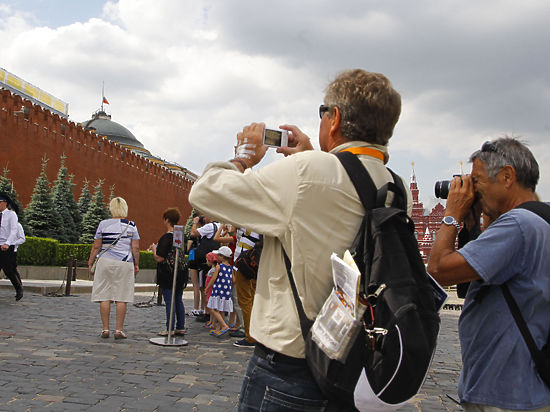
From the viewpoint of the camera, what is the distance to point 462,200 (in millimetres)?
2137

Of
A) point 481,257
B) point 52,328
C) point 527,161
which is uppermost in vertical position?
point 527,161

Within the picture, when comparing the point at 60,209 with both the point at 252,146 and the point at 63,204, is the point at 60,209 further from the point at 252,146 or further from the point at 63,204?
the point at 252,146

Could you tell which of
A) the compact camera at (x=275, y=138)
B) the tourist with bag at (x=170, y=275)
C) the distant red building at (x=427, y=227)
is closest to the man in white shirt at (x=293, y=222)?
the compact camera at (x=275, y=138)

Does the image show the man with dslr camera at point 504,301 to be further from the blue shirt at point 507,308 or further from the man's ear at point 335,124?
the man's ear at point 335,124

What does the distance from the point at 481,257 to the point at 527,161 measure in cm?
48

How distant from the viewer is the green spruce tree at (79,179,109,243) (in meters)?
26.2

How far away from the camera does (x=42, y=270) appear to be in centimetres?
1719

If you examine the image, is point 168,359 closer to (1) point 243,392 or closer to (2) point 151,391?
(2) point 151,391

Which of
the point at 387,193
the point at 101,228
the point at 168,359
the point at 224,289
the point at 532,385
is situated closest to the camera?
the point at 387,193

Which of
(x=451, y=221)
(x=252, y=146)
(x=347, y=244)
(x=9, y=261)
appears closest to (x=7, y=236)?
(x=9, y=261)

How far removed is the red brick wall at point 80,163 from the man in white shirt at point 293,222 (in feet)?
81.3

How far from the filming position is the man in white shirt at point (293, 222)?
1479 mm

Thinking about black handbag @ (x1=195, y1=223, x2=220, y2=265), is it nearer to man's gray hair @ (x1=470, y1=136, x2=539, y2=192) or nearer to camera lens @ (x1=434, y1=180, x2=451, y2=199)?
camera lens @ (x1=434, y1=180, x2=451, y2=199)

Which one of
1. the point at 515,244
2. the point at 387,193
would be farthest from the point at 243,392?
the point at 515,244
